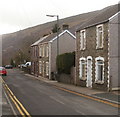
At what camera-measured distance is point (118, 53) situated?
2086 cm

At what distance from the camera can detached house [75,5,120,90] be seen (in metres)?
20.5

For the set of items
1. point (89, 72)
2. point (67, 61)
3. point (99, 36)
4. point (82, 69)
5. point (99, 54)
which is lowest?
point (89, 72)

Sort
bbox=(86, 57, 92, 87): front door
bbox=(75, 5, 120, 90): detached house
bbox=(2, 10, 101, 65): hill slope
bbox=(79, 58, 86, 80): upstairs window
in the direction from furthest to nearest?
bbox=(2, 10, 101, 65): hill slope < bbox=(79, 58, 86, 80): upstairs window < bbox=(86, 57, 92, 87): front door < bbox=(75, 5, 120, 90): detached house

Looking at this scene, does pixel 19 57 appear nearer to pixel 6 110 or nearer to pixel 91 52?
pixel 91 52

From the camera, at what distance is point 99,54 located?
22.2 metres

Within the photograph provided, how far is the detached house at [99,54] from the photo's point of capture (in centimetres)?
2053

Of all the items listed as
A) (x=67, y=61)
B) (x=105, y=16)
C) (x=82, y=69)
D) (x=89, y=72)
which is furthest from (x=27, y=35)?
(x=105, y=16)

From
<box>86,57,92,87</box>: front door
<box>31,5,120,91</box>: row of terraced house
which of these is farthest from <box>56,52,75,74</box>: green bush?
<box>86,57,92,87</box>: front door

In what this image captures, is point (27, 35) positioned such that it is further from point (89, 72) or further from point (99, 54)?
point (99, 54)

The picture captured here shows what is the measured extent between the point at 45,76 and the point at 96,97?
24.3m

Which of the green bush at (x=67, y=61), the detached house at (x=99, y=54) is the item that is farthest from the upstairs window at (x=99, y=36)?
the green bush at (x=67, y=61)

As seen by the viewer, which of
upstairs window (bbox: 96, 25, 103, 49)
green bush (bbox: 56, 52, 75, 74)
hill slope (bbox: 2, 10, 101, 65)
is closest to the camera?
upstairs window (bbox: 96, 25, 103, 49)

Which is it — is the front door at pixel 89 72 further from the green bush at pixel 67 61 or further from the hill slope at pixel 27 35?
the hill slope at pixel 27 35

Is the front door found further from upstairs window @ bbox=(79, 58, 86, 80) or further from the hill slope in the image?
the hill slope
